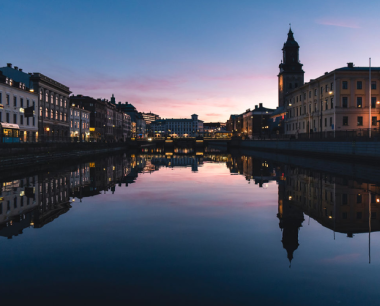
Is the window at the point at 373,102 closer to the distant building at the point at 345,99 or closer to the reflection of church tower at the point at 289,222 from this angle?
the distant building at the point at 345,99

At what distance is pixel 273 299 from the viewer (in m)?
6.19

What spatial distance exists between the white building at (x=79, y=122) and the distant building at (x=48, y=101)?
498 cm

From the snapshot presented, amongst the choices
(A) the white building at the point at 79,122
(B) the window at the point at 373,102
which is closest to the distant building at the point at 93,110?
(A) the white building at the point at 79,122

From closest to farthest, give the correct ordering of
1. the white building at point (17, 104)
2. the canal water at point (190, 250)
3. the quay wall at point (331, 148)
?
the canal water at point (190, 250), the quay wall at point (331, 148), the white building at point (17, 104)

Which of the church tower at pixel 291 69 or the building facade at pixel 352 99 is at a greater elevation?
the church tower at pixel 291 69

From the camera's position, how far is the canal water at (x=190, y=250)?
6.44 metres

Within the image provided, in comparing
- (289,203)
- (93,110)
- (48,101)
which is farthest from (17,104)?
(289,203)

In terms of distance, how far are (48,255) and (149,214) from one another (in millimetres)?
5610

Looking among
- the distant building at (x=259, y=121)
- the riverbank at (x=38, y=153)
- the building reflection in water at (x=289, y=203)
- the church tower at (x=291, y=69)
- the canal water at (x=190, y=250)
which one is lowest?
the canal water at (x=190, y=250)

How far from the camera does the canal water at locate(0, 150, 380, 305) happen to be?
6.44m

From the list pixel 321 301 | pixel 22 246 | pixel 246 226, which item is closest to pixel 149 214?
pixel 246 226

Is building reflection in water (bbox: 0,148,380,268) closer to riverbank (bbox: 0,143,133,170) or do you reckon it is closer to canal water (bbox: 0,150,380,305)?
canal water (bbox: 0,150,380,305)

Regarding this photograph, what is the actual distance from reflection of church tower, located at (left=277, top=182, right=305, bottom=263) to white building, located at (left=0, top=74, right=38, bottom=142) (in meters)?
49.0

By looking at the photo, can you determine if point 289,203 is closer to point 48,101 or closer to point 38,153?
point 38,153
